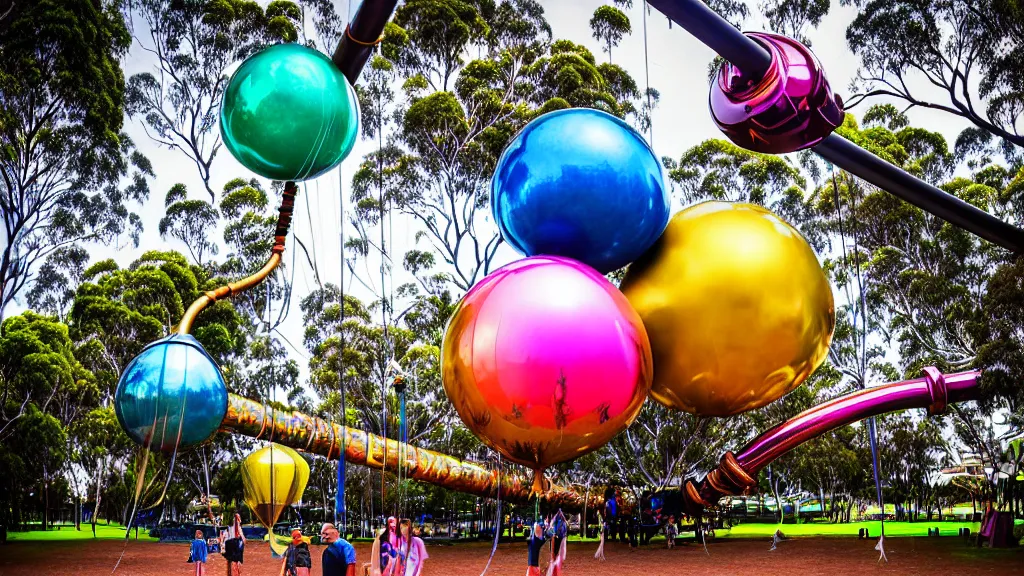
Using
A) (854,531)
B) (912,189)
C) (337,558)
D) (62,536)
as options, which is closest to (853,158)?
(912,189)

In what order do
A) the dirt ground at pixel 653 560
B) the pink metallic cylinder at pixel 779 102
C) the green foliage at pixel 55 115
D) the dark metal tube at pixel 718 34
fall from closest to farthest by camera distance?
the dark metal tube at pixel 718 34 < the pink metallic cylinder at pixel 779 102 < the dirt ground at pixel 653 560 < the green foliage at pixel 55 115

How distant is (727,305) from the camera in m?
2.27

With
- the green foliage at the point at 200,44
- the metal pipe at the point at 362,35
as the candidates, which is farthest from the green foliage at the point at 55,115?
the metal pipe at the point at 362,35

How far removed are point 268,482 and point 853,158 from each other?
8.25 meters

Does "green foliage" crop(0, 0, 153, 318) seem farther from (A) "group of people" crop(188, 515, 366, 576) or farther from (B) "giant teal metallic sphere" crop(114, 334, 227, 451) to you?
(B) "giant teal metallic sphere" crop(114, 334, 227, 451)

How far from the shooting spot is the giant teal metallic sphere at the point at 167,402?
4.30 m

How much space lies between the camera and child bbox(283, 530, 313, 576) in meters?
8.98

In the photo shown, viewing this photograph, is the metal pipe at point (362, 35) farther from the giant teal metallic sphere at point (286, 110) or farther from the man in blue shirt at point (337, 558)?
the man in blue shirt at point (337, 558)

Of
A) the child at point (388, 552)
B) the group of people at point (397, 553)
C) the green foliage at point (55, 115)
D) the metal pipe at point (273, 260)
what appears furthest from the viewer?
the green foliage at point (55, 115)

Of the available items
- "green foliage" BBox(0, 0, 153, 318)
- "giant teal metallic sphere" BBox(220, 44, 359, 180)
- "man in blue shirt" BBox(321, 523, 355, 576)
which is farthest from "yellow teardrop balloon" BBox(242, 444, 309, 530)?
"green foliage" BBox(0, 0, 153, 318)

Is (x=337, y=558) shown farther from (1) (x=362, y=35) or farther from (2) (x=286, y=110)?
(1) (x=362, y=35)

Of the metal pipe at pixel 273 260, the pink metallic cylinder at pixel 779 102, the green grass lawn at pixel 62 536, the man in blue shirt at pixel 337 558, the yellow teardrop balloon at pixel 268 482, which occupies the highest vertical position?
the metal pipe at pixel 273 260

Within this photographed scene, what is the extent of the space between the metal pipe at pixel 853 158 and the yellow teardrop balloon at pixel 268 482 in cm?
777

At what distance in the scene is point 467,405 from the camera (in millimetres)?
2094
